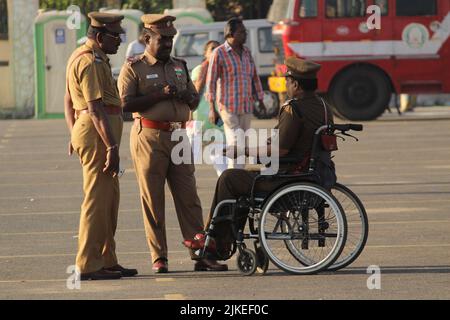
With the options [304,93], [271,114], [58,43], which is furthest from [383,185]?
[58,43]

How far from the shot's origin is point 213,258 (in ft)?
33.2

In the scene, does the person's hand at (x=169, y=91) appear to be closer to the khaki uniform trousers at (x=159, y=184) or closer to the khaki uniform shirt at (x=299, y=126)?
the khaki uniform trousers at (x=159, y=184)

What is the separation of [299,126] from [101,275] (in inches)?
68.9

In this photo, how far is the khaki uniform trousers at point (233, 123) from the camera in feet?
48.9

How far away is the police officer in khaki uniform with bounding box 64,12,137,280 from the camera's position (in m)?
9.78

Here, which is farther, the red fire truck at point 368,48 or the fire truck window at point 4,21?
the fire truck window at point 4,21

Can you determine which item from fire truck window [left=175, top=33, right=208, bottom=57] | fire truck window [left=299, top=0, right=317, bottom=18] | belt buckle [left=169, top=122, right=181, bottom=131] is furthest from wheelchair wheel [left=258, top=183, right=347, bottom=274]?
fire truck window [left=175, top=33, right=208, bottom=57]

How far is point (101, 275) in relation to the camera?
32.7 ft

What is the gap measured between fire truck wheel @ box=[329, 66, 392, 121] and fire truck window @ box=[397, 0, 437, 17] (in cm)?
129

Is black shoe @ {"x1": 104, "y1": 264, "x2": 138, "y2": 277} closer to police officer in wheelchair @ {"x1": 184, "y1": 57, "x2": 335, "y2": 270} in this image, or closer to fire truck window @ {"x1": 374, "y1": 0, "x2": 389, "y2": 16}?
police officer in wheelchair @ {"x1": 184, "y1": 57, "x2": 335, "y2": 270}

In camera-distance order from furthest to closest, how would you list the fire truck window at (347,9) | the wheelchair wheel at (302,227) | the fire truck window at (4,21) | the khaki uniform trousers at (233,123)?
1. the fire truck window at (4,21)
2. the fire truck window at (347,9)
3. the khaki uniform trousers at (233,123)
4. the wheelchair wheel at (302,227)

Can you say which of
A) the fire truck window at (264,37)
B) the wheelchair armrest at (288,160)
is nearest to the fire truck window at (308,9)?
the fire truck window at (264,37)

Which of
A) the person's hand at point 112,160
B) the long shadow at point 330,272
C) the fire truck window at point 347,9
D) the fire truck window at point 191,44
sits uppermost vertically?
the person's hand at point 112,160

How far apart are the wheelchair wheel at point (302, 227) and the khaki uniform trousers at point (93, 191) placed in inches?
44.1
